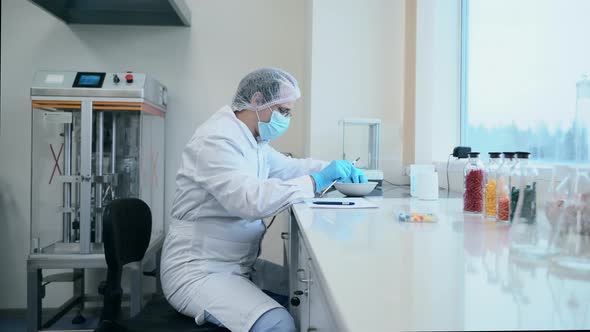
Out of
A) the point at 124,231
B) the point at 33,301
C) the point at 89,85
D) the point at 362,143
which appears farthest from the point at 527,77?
the point at 33,301

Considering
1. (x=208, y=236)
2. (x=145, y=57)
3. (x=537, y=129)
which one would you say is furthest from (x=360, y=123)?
(x=145, y=57)

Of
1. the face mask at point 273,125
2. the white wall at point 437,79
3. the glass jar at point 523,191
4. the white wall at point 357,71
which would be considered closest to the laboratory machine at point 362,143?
the white wall at point 357,71

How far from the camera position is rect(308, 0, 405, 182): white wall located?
2396 mm

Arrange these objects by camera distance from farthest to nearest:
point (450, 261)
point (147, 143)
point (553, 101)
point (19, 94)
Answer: point (19, 94) < point (147, 143) < point (553, 101) < point (450, 261)

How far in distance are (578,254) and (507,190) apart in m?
0.38

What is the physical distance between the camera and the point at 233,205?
54.8 inches

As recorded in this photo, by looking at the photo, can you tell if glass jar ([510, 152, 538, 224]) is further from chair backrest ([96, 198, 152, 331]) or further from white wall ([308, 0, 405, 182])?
white wall ([308, 0, 405, 182])

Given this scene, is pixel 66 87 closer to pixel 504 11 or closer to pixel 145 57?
pixel 145 57

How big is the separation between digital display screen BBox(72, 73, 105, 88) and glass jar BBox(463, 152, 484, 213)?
6.25 feet

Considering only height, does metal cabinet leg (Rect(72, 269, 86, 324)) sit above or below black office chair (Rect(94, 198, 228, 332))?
below

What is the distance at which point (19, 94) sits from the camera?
2.86 metres

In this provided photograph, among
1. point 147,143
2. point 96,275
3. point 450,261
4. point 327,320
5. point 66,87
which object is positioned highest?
point 66,87

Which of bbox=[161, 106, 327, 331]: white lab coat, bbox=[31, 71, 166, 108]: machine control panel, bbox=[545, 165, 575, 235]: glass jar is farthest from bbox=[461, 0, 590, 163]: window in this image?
bbox=[31, 71, 166, 108]: machine control panel

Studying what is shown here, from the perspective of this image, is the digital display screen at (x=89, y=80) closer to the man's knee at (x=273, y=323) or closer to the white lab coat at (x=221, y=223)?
the white lab coat at (x=221, y=223)
